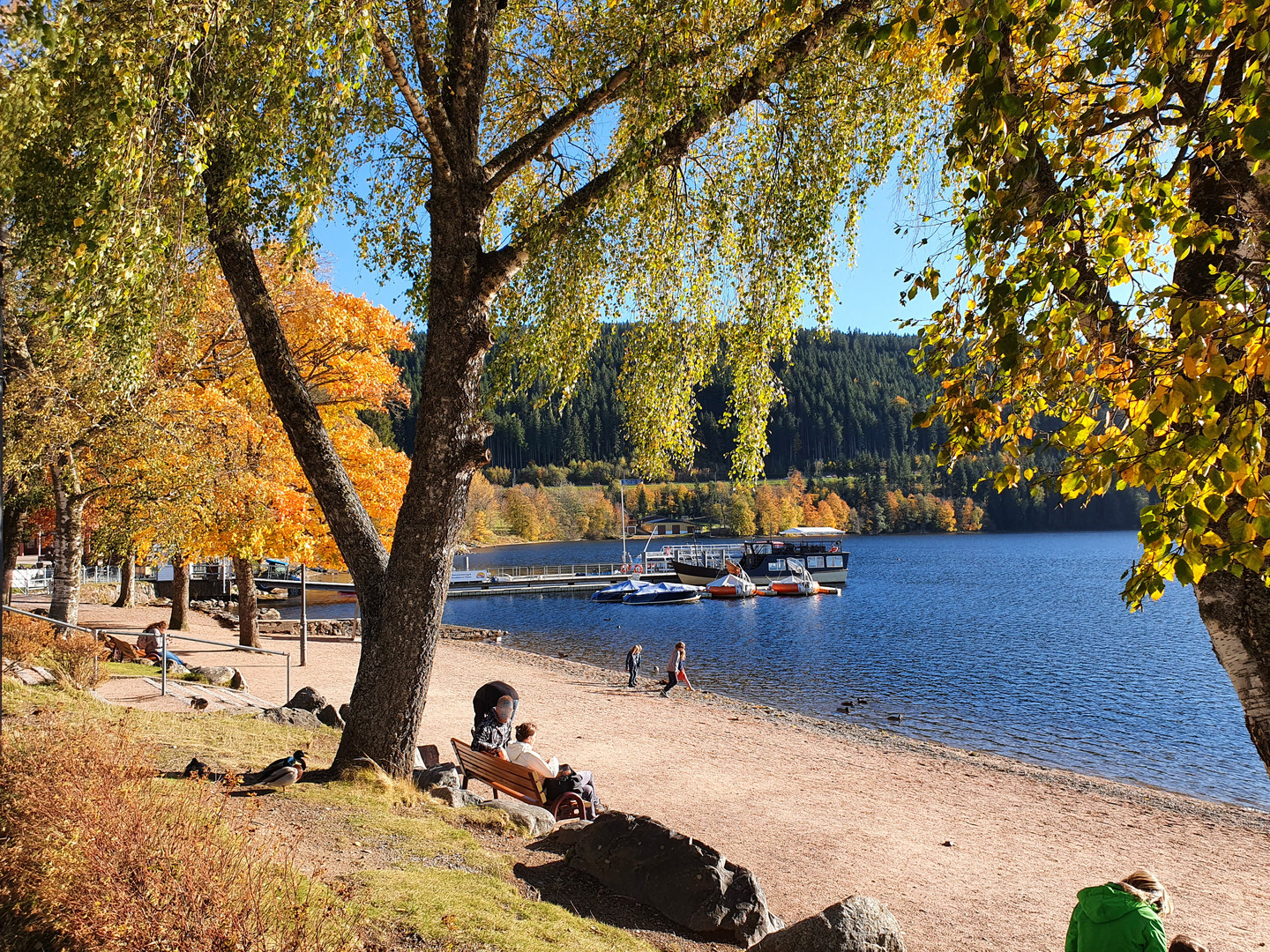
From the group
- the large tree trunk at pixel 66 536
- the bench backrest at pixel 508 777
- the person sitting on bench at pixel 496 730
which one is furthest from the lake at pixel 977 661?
the large tree trunk at pixel 66 536

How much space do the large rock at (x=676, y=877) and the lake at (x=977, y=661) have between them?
1371 cm

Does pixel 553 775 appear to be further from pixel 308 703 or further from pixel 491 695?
pixel 308 703

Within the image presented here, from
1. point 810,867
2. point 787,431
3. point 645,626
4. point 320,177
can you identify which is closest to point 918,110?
point 320,177

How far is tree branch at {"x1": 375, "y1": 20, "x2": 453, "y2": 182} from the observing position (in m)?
7.02

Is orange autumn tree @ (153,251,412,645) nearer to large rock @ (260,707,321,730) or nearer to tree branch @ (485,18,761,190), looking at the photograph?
large rock @ (260,707,321,730)

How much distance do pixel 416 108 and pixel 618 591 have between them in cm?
5046

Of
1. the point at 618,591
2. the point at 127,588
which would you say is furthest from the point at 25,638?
the point at 618,591

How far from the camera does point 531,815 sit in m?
7.91

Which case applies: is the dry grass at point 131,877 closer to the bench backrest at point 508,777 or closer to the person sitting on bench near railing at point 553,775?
the bench backrest at point 508,777

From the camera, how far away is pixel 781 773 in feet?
45.6

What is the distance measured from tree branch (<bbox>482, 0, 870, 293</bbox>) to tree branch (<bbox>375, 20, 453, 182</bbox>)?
94cm

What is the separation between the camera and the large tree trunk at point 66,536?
15031 millimetres

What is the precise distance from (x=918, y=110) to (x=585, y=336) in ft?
11.8

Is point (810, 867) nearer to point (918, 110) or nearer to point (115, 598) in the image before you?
point (918, 110)
